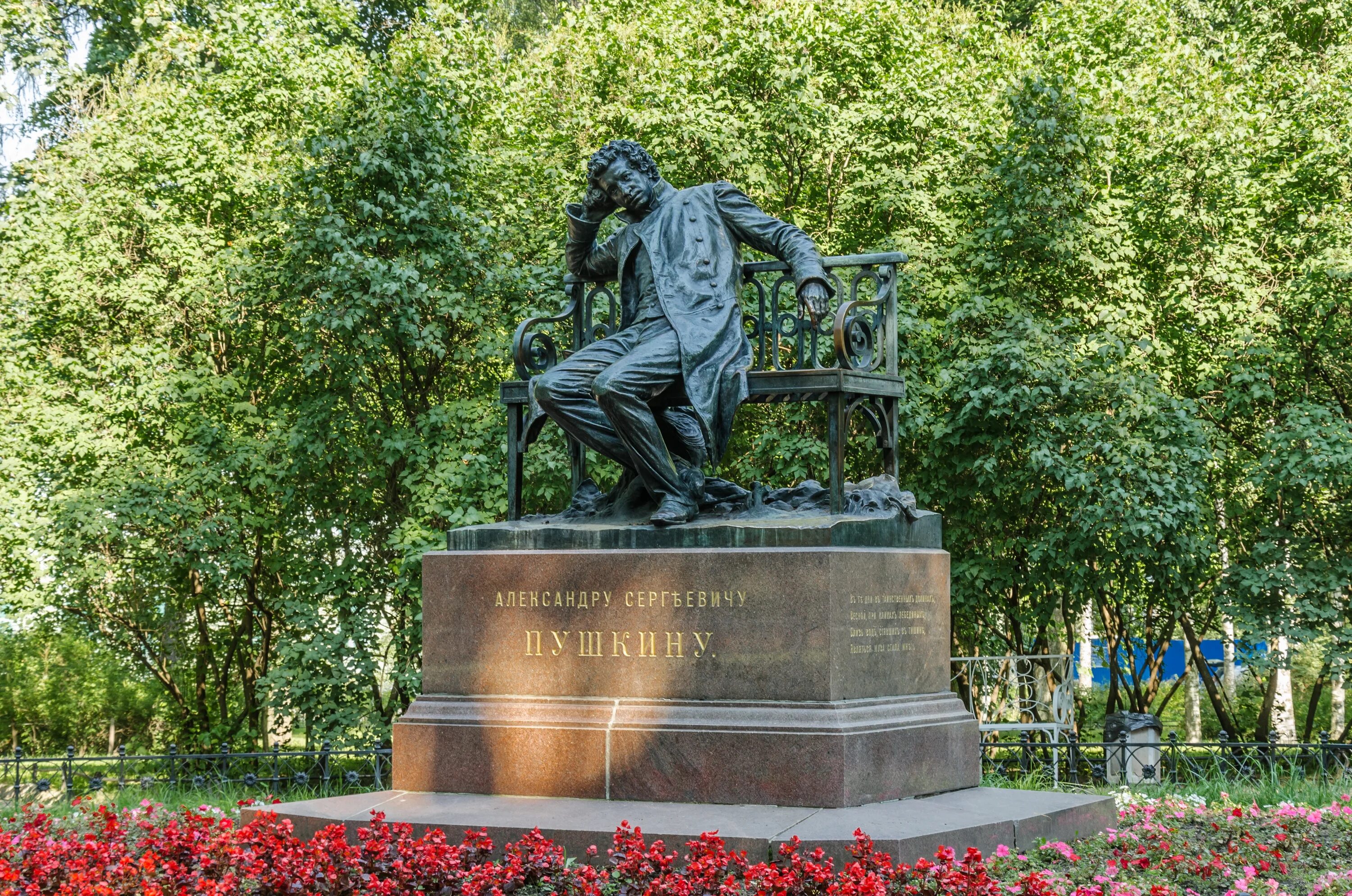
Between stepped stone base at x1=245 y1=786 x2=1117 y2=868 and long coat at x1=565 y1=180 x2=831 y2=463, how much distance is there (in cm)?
177

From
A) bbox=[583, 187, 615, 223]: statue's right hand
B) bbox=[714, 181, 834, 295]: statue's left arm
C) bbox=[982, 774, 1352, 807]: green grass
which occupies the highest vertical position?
bbox=[583, 187, 615, 223]: statue's right hand

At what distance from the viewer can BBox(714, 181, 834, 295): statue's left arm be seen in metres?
6.50

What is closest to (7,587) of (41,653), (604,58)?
(41,653)

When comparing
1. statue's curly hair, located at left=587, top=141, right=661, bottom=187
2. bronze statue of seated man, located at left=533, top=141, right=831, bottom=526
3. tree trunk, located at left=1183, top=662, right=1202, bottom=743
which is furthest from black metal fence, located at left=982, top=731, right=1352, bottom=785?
tree trunk, located at left=1183, top=662, right=1202, bottom=743

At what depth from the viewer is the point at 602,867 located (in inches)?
200

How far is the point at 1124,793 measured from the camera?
24.8ft

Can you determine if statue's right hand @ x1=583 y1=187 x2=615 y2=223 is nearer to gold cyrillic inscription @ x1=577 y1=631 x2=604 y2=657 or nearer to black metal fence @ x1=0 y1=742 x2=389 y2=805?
gold cyrillic inscription @ x1=577 y1=631 x2=604 y2=657

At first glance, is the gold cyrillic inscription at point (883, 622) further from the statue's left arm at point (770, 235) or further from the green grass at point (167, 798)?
the green grass at point (167, 798)

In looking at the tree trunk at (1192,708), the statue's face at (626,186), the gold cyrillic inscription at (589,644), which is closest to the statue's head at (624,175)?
the statue's face at (626,186)

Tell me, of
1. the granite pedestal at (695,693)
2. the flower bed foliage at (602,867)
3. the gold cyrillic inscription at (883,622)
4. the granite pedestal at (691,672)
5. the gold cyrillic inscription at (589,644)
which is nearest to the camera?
the flower bed foliage at (602,867)

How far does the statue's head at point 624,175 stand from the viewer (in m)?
6.87

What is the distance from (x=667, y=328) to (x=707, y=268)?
0.38 metres

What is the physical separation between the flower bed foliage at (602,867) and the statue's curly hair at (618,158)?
325 cm

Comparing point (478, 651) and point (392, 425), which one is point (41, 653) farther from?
point (478, 651)
